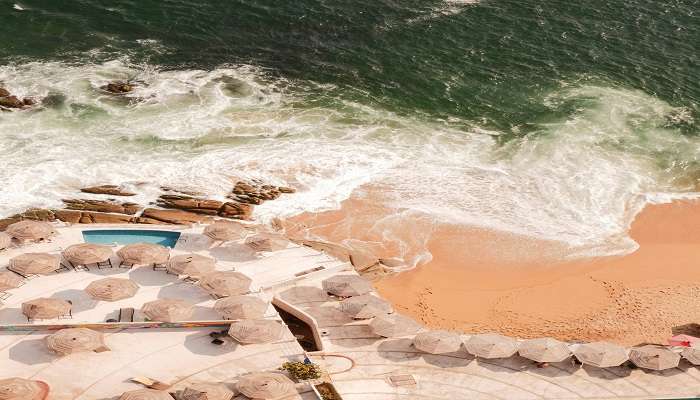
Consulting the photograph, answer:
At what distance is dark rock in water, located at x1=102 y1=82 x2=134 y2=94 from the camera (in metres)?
89.6

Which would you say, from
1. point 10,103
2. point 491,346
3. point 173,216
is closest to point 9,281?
point 173,216

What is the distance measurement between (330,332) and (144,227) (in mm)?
19464

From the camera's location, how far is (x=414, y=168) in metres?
81.9

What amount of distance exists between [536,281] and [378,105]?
1298 inches

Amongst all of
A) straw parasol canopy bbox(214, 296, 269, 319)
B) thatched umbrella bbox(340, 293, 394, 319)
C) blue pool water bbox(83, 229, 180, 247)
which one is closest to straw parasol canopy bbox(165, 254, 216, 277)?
straw parasol canopy bbox(214, 296, 269, 319)

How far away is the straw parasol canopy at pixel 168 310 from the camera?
54625 mm

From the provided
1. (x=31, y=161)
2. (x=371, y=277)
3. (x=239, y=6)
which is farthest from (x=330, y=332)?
(x=239, y=6)

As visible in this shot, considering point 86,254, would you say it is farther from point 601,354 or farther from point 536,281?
point 601,354

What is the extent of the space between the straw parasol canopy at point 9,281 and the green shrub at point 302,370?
67.8ft

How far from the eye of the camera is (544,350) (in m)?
55.0

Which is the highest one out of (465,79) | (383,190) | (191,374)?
(465,79)

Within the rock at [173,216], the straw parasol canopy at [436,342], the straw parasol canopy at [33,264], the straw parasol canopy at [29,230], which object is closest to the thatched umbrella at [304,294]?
the straw parasol canopy at [436,342]

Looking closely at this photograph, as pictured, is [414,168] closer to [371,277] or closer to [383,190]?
[383,190]

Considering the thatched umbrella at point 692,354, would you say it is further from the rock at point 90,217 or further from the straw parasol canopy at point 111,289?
the rock at point 90,217
